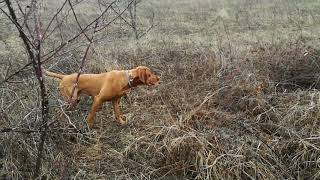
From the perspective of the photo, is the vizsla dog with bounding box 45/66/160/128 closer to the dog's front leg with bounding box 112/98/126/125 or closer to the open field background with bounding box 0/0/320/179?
the dog's front leg with bounding box 112/98/126/125

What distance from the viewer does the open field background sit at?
3404mm

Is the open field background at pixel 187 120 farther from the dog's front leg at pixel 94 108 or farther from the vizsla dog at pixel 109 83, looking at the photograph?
the vizsla dog at pixel 109 83

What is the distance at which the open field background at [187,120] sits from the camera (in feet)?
11.2

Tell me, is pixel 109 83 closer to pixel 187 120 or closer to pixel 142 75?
pixel 142 75

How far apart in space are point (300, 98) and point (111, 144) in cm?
196

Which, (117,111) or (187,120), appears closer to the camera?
(187,120)

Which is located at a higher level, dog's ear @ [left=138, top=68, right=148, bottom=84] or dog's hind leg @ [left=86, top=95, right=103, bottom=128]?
dog's ear @ [left=138, top=68, right=148, bottom=84]

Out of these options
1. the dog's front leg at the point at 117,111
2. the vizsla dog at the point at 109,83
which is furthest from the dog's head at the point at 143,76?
the dog's front leg at the point at 117,111

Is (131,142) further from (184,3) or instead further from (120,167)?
(184,3)

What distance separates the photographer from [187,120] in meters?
3.91

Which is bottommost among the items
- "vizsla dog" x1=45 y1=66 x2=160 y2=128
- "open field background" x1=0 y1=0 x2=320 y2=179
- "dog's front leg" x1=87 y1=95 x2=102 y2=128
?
"open field background" x1=0 y1=0 x2=320 y2=179

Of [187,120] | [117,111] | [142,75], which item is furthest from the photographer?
[117,111]

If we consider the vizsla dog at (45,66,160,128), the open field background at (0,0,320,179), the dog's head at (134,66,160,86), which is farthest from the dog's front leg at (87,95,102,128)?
the dog's head at (134,66,160,86)

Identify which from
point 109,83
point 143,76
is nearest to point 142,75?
point 143,76
